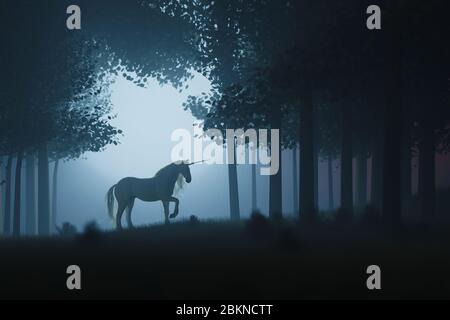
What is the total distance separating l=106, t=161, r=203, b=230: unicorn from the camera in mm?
31234

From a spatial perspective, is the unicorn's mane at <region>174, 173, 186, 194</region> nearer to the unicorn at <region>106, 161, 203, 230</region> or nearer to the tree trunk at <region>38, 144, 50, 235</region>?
the unicorn at <region>106, 161, 203, 230</region>

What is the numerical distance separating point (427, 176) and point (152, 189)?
12.0 metres

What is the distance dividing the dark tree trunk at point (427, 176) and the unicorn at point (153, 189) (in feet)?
33.6

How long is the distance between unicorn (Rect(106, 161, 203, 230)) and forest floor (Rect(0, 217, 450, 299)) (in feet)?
16.0

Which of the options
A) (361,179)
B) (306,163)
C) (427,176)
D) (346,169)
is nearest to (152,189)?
(306,163)

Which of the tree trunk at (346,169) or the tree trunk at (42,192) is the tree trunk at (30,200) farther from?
the tree trunk at (346,169)

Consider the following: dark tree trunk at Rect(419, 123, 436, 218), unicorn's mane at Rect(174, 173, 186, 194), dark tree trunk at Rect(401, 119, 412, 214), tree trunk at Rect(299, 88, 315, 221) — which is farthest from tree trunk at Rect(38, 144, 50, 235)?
dark tree trunk at Rect(419, 123, 436, 218)

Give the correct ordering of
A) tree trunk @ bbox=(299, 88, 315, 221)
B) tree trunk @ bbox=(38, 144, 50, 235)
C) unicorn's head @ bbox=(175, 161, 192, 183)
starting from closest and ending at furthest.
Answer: tree trunk @ bbox=(299, 88, 315, 221) < unicorn's head @ bbox=(175, 161, 192, 183) < tree trunk @ bbox=(38, 144, 50, 235)

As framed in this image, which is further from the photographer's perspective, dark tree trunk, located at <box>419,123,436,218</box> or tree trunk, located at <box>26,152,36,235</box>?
tree trunk, located at <box>26,152,36,235</box>

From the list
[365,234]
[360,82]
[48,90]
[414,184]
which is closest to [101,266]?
[365,234]

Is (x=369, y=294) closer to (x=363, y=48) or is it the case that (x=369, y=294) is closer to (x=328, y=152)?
(x=363, y=48)

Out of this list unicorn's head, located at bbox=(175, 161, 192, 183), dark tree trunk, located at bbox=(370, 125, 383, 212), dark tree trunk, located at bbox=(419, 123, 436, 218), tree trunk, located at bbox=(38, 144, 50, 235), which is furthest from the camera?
tree trunk, located at bbox=(38, 144, 50, 235)

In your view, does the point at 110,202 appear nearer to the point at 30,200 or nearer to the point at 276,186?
the point at 276,186
